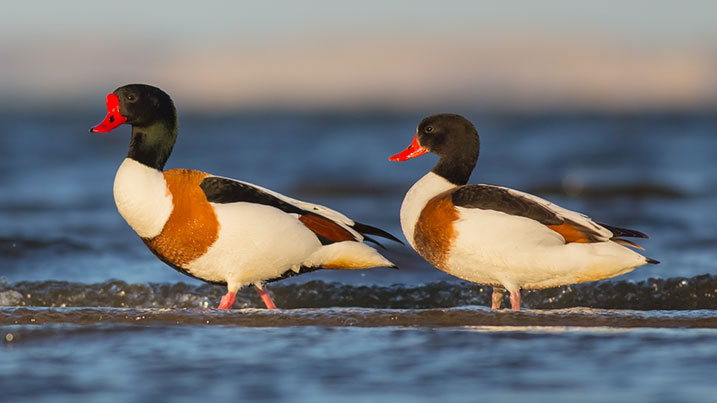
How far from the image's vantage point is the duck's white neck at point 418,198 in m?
6.61

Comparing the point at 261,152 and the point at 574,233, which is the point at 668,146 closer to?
the point at 261,152

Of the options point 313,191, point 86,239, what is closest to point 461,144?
point 86,239

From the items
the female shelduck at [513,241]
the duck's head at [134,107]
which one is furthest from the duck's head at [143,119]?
the female shelduck at [513,241]

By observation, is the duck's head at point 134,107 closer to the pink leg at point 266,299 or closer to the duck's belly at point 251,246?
the duck's belly at point 251,246

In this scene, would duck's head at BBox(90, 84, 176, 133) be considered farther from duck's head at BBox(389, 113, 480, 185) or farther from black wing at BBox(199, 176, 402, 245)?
duck's head at BBox(389, 113, 480, 185)

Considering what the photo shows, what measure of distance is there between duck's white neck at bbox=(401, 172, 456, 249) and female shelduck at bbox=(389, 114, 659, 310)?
0.04 feet

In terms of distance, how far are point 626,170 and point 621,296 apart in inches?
440

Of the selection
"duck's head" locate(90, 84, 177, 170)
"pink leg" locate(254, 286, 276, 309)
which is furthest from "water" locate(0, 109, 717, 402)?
"duck's head" locate(90, 84, 177, 170)

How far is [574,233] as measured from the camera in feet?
20.9

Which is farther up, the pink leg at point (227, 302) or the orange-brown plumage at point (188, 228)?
the orange-brown plumage at point (188, 228)

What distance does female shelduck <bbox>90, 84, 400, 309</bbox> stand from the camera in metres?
6.34

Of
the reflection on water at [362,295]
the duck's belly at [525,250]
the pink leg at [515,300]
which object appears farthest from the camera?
the reflection on water at [362,295]

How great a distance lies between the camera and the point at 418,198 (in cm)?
668

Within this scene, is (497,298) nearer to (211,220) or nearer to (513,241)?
(513,241)
